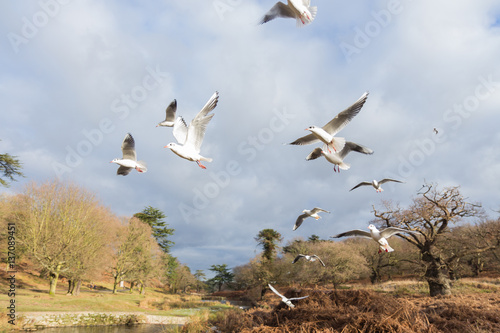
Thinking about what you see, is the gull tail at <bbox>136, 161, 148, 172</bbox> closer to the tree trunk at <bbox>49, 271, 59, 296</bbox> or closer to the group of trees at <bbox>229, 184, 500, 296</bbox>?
the group of trees at <bbox>229, 184, 500, 296</bbox>

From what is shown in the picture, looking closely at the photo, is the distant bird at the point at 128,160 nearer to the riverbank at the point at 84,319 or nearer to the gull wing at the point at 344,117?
the gull wing at the point at 344,117

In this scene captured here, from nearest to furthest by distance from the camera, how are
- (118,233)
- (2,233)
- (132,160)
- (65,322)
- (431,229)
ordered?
1. (132,160)
2. (431,229)
3. (65,322)
4. (2,233)
5. (118,233)

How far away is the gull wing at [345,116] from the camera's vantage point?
876cm

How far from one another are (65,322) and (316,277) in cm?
2708

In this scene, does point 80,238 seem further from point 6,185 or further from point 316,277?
point 316,277

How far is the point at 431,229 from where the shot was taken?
64.7 ft

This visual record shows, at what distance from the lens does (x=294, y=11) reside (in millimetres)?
8195

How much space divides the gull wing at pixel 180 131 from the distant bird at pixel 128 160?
1.33 m

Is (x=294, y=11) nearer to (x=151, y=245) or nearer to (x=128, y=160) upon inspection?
(x=128, y=160)

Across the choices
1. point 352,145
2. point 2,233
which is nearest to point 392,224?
point 352,145

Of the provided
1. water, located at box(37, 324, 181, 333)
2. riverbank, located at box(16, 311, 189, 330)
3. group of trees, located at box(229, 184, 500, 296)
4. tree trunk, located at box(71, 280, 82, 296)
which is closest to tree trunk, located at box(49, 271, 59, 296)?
tree trunk, located at box(71, 280, 82, 296)

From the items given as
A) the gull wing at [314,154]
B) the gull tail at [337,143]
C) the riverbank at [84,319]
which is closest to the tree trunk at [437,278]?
the gull wing at [314,154]

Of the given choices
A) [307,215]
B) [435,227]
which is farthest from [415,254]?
[307,215]

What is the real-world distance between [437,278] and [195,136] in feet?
60.8
